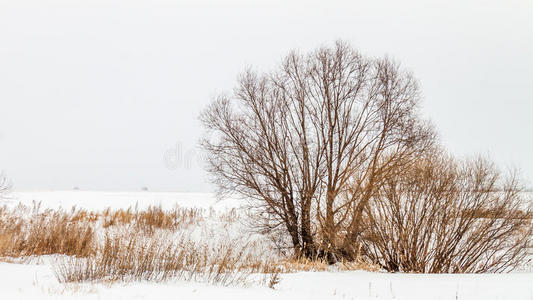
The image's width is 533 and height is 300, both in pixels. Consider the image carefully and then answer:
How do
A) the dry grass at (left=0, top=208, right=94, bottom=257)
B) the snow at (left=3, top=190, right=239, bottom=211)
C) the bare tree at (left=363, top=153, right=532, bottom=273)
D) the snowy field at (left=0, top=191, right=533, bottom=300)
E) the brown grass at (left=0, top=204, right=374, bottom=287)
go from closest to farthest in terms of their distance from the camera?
1. the snowy field at (left=0, top=191, right=533, bottom=300)
2. the brown grass at (left=0, top=204, right=374, bottom=287)
3. the dry grass at (left=0, top=208, right=94, bottom=257)
4. the bare tree at (left=363, top=153, right=532, bottom=273)
5. the snow at (left=3, top=190, right=239, bottom=211)

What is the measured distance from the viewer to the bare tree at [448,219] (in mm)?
12945

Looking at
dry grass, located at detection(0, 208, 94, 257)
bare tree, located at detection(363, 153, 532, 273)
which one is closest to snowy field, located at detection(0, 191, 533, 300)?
dry grass, located at detection(0, 208, 94, 257)

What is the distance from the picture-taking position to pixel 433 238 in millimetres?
13266

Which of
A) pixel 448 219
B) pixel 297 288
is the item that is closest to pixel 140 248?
pixel 297 288

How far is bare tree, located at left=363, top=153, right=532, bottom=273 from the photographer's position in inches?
510

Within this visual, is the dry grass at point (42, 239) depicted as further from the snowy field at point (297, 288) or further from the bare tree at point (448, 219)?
the bare tree at point (448, 219)

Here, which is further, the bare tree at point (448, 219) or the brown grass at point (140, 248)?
the bare tree at point (448, 219)

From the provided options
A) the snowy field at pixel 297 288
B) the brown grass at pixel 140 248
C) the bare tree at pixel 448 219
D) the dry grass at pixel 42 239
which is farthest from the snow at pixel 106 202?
the snowy field at pixel 297 288

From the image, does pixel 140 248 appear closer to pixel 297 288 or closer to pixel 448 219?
pixel 297 288

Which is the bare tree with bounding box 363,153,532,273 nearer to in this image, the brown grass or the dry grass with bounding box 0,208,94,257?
the brown grass

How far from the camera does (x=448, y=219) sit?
1298cm

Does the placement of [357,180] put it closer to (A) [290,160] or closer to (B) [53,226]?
(A) [290,160]

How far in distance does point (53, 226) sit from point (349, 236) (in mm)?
10400

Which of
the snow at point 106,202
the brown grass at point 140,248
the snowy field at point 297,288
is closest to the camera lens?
the snowy field at point 297,288
